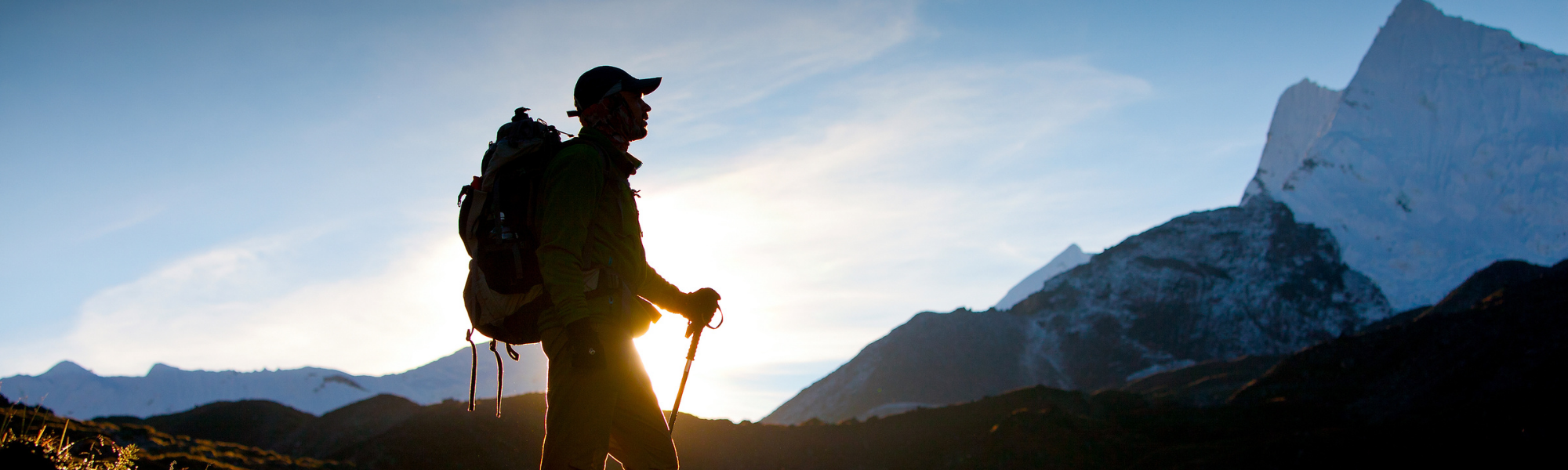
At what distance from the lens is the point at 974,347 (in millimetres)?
99500

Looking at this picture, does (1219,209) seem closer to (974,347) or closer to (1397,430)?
(974,347)

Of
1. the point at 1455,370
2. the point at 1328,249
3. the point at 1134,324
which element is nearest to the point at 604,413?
the point at 1455,370

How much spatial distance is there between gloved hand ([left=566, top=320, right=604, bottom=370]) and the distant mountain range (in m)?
86.1

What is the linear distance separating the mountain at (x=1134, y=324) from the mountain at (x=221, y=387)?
73191 mm

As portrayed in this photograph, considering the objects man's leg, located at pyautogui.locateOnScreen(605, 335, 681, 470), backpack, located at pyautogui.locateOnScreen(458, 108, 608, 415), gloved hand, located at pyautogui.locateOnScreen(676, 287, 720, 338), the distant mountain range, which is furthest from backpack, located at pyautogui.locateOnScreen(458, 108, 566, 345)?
the distant mountain range

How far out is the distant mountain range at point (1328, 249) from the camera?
9731cm

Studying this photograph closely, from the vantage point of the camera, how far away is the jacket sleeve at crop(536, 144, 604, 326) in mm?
2797

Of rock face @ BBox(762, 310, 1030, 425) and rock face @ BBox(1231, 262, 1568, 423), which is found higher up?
rock face @ BBox(762, 310, 1030, 425)

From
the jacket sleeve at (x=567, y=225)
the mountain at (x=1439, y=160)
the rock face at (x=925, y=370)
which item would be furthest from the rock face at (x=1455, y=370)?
the mountain at (x=1439, y=160)

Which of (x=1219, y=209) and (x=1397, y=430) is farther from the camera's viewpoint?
(x=1219, y=209)

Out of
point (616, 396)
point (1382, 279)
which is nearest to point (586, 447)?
point (616, 396)

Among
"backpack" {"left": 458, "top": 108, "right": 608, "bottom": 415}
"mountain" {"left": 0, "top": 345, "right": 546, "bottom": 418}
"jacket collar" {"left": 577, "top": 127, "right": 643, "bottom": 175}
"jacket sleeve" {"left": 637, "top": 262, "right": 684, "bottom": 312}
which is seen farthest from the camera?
"mountain" {"left": 0, "top": 345, "right": 546, "bottom": 418}

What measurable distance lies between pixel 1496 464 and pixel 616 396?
2729cm

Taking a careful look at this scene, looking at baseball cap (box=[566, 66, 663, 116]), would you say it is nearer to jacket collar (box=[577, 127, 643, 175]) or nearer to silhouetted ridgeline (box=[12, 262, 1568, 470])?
jacket collar (box=[577, 127, 643, 175])
